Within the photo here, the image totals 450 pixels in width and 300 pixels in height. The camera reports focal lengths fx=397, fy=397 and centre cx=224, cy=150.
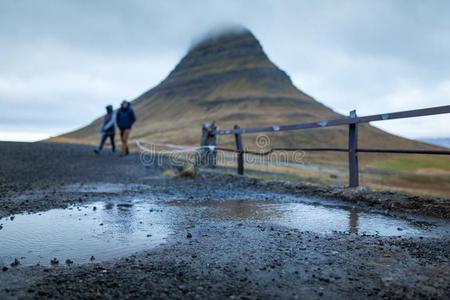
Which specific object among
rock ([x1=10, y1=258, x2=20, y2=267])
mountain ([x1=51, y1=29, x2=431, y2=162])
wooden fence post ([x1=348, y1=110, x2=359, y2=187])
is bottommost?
rock ([x1=10, y1=258, x2=20, y2=267])

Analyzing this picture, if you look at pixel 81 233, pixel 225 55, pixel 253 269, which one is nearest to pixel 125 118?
pixel 81 233

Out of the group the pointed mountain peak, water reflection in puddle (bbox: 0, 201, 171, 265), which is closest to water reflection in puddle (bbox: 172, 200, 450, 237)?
water reflection in puddle (bbox: 0, 201, 171, 265)

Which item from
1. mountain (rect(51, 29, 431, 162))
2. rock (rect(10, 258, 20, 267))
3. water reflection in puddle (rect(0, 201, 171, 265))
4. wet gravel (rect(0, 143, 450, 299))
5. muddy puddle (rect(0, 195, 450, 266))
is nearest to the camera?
wet gravel (rect(0, 143, 450, 299))

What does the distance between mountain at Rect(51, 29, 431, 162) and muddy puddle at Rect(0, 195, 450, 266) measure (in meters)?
58.1

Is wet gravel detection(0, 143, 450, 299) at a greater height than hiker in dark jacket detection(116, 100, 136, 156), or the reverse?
hiker in dark jacket detection(116, 100, 136, 156)

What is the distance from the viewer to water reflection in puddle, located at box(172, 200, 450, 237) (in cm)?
500

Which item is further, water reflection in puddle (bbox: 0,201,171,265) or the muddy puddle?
the muddy puddle

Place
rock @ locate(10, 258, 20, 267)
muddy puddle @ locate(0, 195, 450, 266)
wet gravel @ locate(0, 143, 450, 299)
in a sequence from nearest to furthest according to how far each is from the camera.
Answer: wet gravel @ locate(0, 143, 450, 299)
rock @ locate(10, 258, 20, 267)
muddy puddle @ locate(0, 195, 450, 266)

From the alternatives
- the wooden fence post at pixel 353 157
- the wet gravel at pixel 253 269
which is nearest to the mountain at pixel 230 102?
the wooden fence post at pixel 353 157

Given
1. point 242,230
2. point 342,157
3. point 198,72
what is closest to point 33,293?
point 242,230

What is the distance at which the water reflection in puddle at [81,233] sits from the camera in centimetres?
379

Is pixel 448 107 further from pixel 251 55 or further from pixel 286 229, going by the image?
pixel 251 55

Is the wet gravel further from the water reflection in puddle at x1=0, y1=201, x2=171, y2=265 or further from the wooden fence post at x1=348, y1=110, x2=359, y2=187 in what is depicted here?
the wooden fence post at x1=348, y1=110, x2=359, y2=187

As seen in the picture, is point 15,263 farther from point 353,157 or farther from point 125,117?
point 125,117
